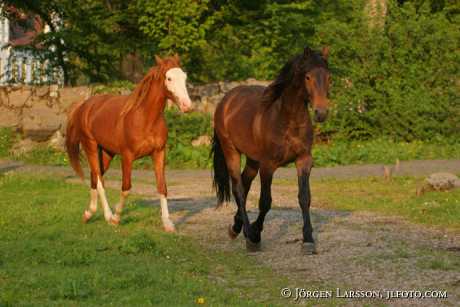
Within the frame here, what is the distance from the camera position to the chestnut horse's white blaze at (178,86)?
12045 millimetres

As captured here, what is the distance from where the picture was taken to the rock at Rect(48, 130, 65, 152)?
79.3ft

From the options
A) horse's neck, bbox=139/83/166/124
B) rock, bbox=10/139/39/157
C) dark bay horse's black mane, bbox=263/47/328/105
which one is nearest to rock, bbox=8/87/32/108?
rock, bbox=10/139/39/157

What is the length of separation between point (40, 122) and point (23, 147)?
90cm

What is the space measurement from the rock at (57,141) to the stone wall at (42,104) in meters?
0.09

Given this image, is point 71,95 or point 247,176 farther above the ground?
point 247,176

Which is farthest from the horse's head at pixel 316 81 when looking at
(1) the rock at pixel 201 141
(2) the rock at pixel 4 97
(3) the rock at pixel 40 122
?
(2) the rock at pixel 4 97

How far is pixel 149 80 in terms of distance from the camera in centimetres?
1262

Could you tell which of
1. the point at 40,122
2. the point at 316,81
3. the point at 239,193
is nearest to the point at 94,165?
the point at 239,193

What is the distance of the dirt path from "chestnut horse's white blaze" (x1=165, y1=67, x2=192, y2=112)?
1.67 metres

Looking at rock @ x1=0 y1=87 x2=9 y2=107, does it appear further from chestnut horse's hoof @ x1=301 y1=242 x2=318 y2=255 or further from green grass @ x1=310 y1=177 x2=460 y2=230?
chestnut horse's hoof @ x1=301 y1=242 x2=318 y2=255

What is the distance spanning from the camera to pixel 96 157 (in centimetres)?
1366

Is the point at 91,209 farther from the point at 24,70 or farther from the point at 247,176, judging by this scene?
the point at 24,70

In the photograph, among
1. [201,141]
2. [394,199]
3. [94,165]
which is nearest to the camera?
[94,165]

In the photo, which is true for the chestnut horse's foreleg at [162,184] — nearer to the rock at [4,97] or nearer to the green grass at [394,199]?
the green grass at [394,199]
